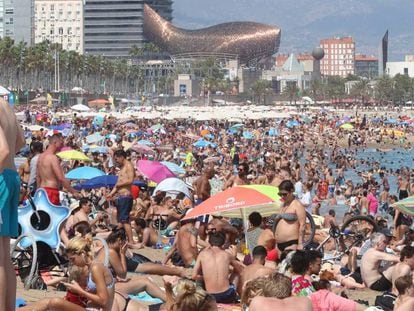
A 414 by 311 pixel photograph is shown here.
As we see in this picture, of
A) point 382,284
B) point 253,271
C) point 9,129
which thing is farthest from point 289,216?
point 9,129

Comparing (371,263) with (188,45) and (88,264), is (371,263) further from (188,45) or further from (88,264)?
(188,45)

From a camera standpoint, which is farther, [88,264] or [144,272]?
[144,272]

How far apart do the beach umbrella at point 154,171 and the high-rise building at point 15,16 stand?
361ft

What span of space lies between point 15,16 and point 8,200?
413 ft

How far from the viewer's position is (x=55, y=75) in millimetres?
105500

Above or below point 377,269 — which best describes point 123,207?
above

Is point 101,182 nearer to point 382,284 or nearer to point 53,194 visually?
point 53,194

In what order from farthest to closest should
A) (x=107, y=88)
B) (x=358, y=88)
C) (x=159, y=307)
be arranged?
1. (x=358, y=88)
2. (x=107, y=88)
3. (x=159, y=307)

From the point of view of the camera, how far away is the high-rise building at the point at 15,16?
5015 inches

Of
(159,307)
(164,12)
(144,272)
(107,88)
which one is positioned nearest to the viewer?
(159,307)

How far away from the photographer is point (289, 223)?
10.5 metres

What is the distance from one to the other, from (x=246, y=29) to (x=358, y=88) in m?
34.6

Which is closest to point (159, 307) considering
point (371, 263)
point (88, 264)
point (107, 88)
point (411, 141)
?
point (88, 264)

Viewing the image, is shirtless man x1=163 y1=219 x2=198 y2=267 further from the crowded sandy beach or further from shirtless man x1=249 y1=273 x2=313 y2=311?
shirtless man x1=249 y1=273 x2=313 y2=311
